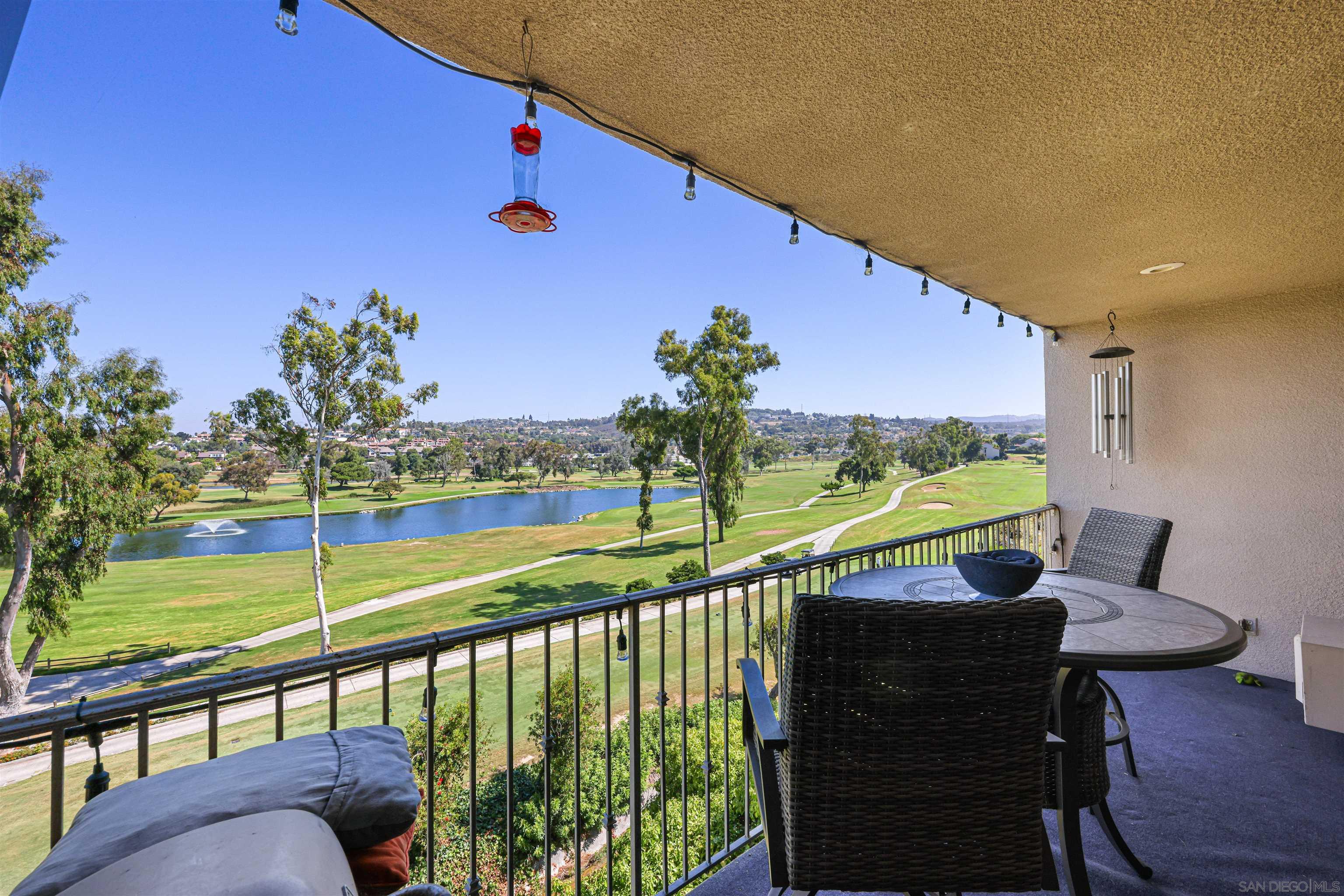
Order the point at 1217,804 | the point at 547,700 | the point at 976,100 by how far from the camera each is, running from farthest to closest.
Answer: the point at 1217,804
the point at 976,100
the point at 547,700

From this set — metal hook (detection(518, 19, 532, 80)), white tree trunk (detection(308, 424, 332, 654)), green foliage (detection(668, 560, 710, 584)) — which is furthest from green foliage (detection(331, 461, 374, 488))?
metal hook (detection(518, 19, 532, 80))

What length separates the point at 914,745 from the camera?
116cm

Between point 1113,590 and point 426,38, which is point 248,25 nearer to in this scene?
point 426,38

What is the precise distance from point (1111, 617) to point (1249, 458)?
3.07 meters

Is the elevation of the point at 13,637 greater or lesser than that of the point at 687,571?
lesser

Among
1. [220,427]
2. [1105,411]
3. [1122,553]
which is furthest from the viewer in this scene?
[220,427]

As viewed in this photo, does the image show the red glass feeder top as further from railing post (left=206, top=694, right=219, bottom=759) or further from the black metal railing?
railing post (left=206, top=694, right=219, bottom=759)

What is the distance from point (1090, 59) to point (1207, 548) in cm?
387

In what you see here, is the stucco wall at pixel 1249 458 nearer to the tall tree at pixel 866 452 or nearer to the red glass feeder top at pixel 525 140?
the red glass feeder top at pixel 525 140

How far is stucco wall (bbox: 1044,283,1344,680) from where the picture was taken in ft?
11.4

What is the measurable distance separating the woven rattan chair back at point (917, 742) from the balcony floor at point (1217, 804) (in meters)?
0.80

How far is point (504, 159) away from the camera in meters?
1.66

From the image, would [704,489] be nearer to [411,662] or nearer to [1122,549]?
[1122,549]

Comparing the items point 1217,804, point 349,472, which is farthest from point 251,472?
point 1217,804
